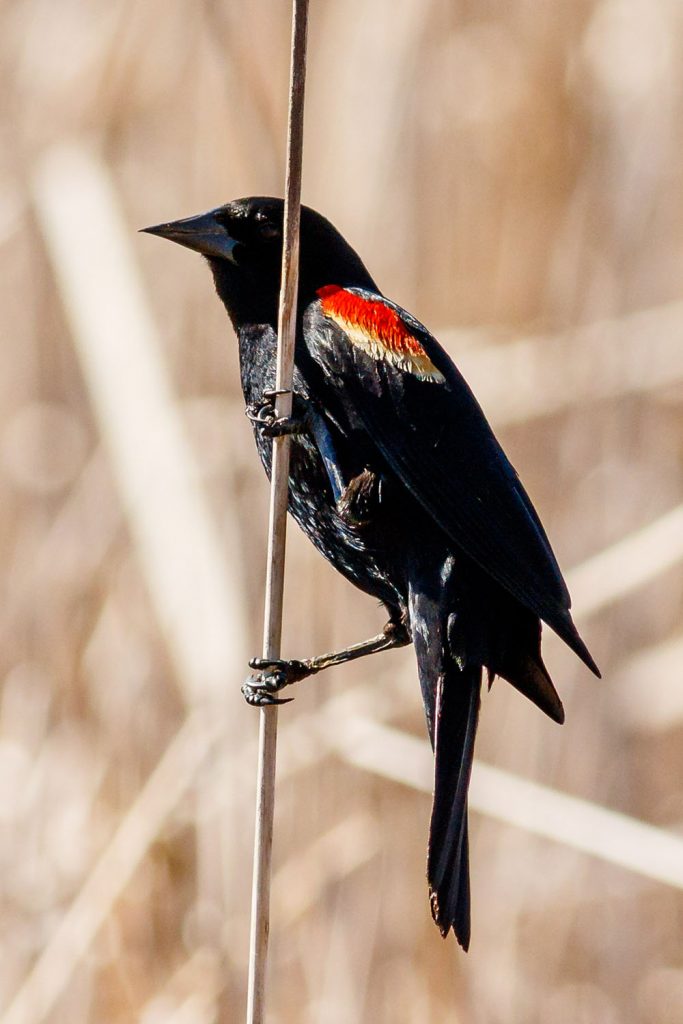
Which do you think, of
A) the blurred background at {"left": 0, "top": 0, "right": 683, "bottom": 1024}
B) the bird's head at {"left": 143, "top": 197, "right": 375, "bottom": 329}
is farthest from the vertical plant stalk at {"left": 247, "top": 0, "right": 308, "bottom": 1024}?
the blurred background at {"left": 0, "top": 0, "right": 683, "bottom": 1024}

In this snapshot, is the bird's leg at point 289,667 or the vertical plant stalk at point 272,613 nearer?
the vertical plant stalk at point 272,613

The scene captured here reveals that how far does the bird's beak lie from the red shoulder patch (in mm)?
158

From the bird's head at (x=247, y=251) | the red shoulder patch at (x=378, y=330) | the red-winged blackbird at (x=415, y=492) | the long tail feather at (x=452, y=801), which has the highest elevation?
the bird's head at (x=247, y=251)

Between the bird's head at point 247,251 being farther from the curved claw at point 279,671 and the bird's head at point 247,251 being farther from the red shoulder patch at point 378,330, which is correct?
the curved claw at point 279,671

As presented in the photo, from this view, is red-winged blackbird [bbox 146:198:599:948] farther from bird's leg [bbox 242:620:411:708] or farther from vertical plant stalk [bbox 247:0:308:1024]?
vertical plant stalk [bbox 247:0:308:1024]

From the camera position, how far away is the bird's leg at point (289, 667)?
1.61 m

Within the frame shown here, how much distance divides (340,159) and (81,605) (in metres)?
1.02

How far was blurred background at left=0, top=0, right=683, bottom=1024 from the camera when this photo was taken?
7.14 feet

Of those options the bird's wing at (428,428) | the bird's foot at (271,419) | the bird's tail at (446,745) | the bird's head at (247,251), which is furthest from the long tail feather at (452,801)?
the bird's head at (247,251)

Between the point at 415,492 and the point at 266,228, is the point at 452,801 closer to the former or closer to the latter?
the point at 415,492

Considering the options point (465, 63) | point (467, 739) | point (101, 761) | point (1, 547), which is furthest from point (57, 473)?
point (467, 739)

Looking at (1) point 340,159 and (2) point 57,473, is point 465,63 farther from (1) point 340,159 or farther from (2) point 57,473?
(2) point 57,473

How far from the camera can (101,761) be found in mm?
2342

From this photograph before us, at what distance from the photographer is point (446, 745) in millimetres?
1477
